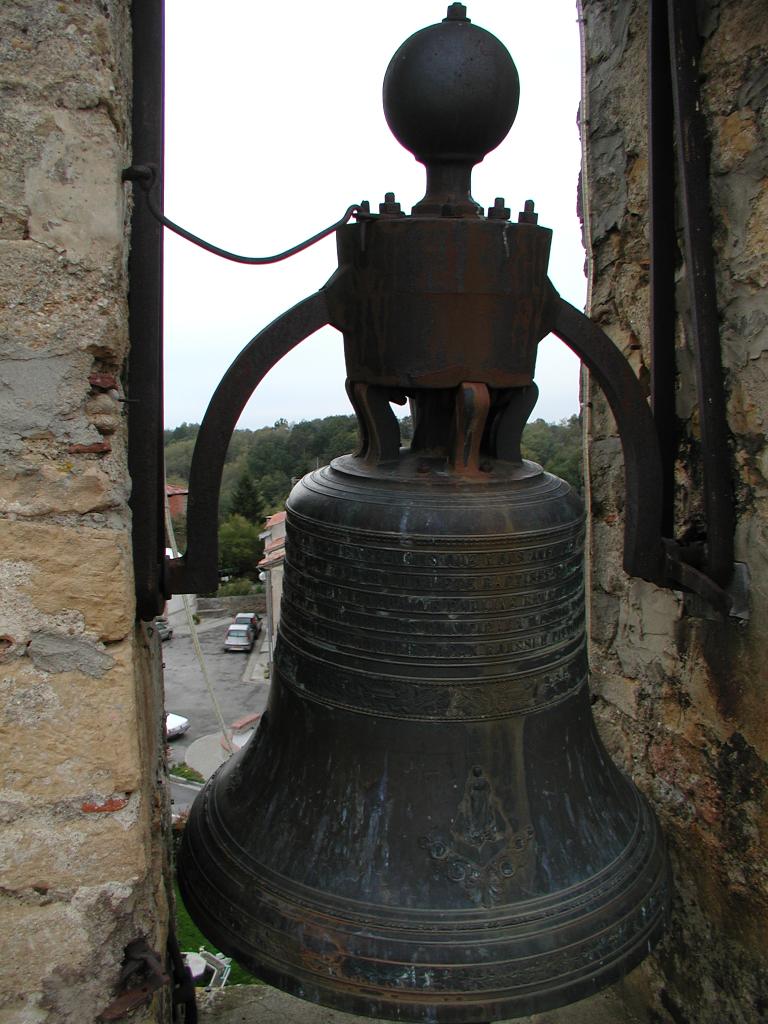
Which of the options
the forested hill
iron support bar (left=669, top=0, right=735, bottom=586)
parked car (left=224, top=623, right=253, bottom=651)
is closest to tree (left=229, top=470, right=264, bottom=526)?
the forested hill

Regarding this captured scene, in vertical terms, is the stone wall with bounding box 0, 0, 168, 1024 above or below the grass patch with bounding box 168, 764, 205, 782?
above

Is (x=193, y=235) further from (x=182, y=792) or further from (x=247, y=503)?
(x=247, y=503)

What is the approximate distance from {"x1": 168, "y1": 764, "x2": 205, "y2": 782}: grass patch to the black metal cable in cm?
964

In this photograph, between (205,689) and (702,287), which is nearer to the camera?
(702,287)

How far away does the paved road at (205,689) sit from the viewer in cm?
1296

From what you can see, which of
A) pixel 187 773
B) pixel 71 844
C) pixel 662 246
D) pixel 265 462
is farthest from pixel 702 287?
pixel 265 462

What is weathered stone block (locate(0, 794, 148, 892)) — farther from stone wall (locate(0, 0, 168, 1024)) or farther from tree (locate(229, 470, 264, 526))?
tree (locate(229, 470, 264, 526))

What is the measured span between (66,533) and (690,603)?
146 centimetres

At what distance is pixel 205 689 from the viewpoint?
48.8ft

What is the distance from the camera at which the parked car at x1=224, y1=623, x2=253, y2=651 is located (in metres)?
16.7

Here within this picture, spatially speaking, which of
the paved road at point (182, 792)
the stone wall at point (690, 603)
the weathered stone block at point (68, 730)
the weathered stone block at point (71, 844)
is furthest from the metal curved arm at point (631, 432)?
the paved road at point (182, 792)

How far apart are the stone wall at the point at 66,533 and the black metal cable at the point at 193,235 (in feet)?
0.11

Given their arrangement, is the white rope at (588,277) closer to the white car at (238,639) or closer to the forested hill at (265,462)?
the white car at (238,639)

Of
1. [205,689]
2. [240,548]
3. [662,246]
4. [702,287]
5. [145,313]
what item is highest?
[662,246]
